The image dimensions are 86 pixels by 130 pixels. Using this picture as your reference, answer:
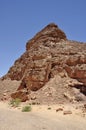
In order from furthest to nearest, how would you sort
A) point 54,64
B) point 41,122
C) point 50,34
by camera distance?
1. point 50,34
2. point 54,64
3. point 41,122

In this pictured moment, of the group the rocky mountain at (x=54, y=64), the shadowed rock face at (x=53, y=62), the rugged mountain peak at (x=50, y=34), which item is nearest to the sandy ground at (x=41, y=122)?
the rocky mountain at (x=54, y=64)

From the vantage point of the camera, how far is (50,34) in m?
39.9

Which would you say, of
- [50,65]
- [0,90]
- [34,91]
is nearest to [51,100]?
[34,91]

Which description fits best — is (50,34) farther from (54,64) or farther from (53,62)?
(54,64)

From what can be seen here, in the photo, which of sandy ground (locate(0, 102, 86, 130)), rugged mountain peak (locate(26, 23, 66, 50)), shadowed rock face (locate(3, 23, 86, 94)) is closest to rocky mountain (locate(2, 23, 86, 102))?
shadowed rock face (locate(3, 23, 86, 94))

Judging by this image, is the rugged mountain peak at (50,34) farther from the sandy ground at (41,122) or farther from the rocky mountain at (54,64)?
the sandy ground at (41,122)

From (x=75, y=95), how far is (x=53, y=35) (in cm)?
1424

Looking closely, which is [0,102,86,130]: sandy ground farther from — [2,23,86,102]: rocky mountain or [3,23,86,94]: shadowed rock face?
[3,23,86,94]: shadowed rock face

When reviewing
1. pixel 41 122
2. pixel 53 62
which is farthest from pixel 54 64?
pixel 41 122

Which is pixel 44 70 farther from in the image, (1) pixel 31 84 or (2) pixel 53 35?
(2) pixel 53 35

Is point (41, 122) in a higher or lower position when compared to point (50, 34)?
lower

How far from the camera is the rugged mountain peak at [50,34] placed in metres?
39.3

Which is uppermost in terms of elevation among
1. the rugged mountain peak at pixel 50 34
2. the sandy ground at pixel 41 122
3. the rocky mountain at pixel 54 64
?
the rugged mountain peak at pixel 50 34

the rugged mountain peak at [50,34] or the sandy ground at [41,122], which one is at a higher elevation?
the rugged mountain peak at [50,34]
